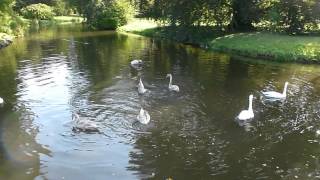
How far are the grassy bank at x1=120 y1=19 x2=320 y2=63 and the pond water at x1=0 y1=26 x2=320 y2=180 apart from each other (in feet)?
8.25

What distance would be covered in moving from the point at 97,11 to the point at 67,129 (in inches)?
2594

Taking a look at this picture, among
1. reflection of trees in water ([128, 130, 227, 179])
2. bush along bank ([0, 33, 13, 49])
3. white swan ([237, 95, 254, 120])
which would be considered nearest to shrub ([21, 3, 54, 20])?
bush along bank ([0, 33, 13, 49])

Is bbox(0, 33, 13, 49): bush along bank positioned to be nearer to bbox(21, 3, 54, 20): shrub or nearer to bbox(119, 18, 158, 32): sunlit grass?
bbox(119, 18, 158, 32): sunlit grass

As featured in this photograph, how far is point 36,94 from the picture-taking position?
27188 millimetres

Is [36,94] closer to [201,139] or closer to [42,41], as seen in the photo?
[201,139]

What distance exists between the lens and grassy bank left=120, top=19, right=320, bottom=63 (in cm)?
3902

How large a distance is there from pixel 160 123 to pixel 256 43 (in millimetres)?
25375

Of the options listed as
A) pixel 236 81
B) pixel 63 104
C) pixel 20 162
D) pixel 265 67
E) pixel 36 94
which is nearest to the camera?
pixel 20 162

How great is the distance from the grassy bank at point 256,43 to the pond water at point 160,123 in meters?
2.52

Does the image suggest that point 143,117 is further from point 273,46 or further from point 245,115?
point 273,46

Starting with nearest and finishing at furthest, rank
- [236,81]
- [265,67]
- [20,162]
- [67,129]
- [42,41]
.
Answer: [20,162] → [67,129] → [236,81] → [265,67] → [42,41]

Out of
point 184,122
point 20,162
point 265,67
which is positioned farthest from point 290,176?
→ point 265,67

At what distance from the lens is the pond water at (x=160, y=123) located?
16562 millimetres

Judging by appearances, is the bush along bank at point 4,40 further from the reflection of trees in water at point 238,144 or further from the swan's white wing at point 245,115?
the swan's white wing at point 245,115
